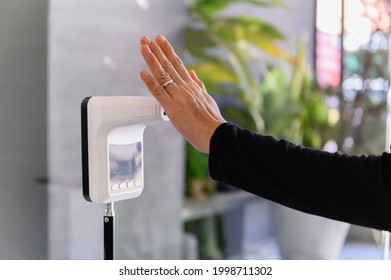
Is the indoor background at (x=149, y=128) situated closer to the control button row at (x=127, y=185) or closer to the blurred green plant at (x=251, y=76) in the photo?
the blurred green plant at (x=251, y=76)

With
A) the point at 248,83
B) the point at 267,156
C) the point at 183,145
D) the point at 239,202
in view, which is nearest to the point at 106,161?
the point at 267,156

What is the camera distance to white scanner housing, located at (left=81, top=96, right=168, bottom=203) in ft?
3.99

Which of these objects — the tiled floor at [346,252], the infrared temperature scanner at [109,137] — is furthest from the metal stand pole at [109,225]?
the tiled floor at [346,252]

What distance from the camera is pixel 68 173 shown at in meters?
1.79

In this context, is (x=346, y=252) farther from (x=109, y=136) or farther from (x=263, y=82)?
(x=109, y=136)

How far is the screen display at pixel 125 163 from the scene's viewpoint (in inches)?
48.9

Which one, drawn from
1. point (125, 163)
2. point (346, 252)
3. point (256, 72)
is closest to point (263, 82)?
point (256, 72)

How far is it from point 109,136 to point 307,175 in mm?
460

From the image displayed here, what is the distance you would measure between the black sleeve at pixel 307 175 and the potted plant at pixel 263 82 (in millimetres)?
1349

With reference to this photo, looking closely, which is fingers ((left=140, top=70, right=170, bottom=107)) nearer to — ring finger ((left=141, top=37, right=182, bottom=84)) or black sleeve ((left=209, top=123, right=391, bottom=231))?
ring finger ((left=141, top=37, right=182, bottom=84))

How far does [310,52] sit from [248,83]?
14.1 inches

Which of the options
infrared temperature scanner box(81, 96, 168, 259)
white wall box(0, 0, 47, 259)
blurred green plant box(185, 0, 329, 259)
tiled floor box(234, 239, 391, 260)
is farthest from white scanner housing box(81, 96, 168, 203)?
tiled floor box(234, 239, 391, 260)

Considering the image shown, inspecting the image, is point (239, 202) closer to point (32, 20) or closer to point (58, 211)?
point (58, 211)

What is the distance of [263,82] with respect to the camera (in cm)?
263
